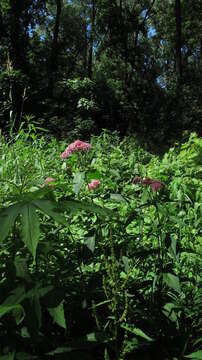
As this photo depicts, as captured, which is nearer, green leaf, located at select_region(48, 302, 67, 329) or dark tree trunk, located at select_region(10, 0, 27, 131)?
green leaf, located at select_region(48, 302, 67, 329)

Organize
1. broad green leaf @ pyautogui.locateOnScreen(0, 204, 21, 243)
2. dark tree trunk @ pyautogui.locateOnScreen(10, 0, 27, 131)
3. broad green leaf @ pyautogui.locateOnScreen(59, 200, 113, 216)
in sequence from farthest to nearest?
1. dark tree trunk @ pyautogui.locateOnScreen(10, 0, 27, 131)
2. broad green leaf @ pyautogui.locateOnScreen(59, 200, 113, 216)
3. broad green leaf @ pyautogui.locateOnScreen(0, 204, 21, 243)

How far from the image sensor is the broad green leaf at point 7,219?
93 centimetres

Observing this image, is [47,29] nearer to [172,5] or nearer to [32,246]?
[172,5]

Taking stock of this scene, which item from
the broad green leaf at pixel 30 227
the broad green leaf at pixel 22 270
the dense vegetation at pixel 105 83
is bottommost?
the broad green leaf at pixel 22 270

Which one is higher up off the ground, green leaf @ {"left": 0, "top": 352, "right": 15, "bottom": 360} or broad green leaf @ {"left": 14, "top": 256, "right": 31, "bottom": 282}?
broad green leaf @ {"left": 14, "top": 256, "right": 31, "bottom": 282}

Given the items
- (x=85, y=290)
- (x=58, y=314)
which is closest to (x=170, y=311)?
(x=85, y=290)

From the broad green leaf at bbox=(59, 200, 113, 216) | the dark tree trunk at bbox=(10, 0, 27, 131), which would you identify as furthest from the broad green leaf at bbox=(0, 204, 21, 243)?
the dark tree trunk at bbox=(10, 0, 27, 131)

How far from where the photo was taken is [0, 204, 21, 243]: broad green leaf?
3.05 feet

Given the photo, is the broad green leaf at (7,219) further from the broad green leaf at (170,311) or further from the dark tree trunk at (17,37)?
the dark tree trunk at (17,37)

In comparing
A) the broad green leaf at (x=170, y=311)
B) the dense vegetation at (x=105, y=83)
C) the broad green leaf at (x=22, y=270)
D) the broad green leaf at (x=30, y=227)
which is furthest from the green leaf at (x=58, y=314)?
the dense vegetation at (x=105, y=83)

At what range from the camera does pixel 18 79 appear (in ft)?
37.6

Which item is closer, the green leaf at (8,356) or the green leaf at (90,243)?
the green leaf at (8,356)

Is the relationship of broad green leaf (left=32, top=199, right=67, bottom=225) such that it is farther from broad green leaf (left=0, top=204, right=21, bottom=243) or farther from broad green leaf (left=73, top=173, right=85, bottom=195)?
broad green leaf (left=73, top=173, right=85, bottom=195)

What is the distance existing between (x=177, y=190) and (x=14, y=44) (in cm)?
1139
